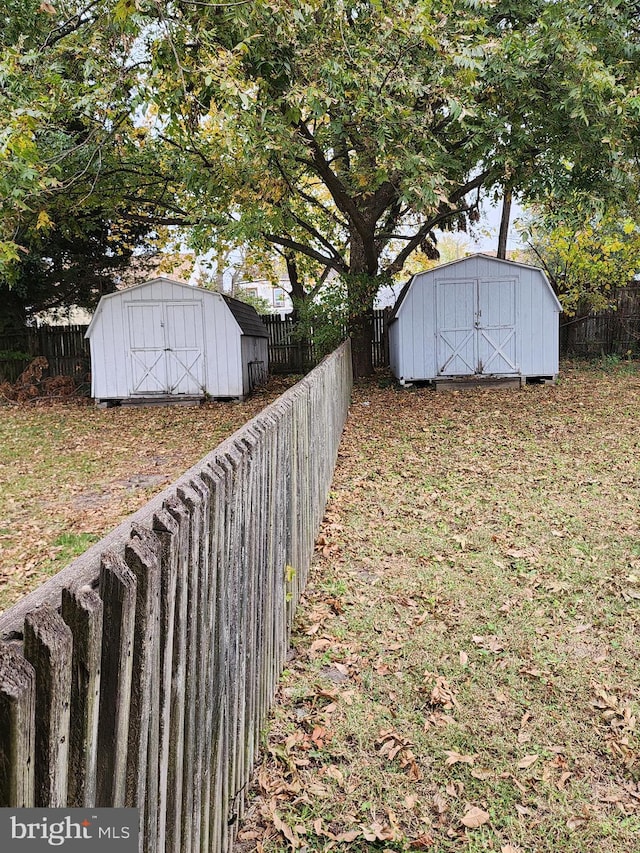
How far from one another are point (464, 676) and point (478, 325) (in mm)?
11897

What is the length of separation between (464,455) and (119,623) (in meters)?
7.50

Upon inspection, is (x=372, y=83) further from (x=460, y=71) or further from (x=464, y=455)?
(x=464, y=455)

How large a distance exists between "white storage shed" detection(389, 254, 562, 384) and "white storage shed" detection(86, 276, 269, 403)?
13.9 feet

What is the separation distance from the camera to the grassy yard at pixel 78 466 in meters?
5.49

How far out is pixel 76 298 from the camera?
19.0m

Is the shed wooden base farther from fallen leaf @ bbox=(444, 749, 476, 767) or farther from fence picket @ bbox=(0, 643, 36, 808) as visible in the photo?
fence picket @ bbox=(0, 643, 36, 808)

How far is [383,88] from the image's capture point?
701 centimetres

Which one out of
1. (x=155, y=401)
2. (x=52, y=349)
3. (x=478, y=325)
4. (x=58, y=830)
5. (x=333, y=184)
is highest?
(x=333, y=184)

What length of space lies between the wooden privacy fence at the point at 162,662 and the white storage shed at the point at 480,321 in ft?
38.7

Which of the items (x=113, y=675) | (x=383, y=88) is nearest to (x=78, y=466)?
(x=383, y=88)

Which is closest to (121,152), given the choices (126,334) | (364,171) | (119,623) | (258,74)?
(126,334)

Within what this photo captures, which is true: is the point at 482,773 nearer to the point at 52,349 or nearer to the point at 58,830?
the point at 58,830

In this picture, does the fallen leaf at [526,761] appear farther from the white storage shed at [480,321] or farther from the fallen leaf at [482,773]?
the white storage shed at [480,321]

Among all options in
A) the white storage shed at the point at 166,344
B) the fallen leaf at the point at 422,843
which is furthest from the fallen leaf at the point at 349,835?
the white storage shed at the point at 166,344
